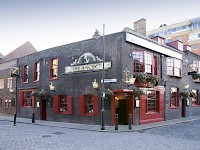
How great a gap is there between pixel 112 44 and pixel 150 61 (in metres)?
3.96

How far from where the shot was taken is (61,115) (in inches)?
820

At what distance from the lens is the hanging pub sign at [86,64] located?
1825 cm

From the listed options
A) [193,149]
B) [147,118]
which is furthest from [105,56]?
[193,149]

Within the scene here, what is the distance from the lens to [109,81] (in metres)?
17.4

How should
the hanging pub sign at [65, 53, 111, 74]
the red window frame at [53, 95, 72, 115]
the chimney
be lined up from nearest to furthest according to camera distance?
1. the hanging pub sign at [65, 53, 111, 74]
2. the red window frame at [53, 95, 72, 115]
3. the chimney

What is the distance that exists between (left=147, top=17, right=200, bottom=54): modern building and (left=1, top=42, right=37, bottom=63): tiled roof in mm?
37058

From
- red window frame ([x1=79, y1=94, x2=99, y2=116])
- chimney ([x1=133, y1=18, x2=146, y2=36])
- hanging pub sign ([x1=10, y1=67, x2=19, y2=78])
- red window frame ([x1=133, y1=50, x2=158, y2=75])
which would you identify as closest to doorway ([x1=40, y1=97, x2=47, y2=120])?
hanging pub sign ([x1=10, y1=67, x2=19, y2=78])

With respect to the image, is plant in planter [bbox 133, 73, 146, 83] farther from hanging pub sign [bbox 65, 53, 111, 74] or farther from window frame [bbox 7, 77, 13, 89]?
window frame [bbox 7, 77, 13, 89]

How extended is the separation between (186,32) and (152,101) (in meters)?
43.8

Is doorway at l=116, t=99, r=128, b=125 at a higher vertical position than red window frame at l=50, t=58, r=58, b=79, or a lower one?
lower

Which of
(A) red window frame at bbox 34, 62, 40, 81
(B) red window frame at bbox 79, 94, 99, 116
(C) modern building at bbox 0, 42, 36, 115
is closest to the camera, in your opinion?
(B) red window frame at bbox 79, 94, 99, 116

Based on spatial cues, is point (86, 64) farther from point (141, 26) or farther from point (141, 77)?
point (141, 26)

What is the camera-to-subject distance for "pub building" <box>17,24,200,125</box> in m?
17.4

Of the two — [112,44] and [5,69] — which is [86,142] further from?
[5,69]
